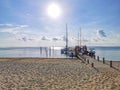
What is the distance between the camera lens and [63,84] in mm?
15023

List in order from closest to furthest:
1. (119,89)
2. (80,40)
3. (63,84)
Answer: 1. (119,89)
2. (63,84)
3. (80,40)

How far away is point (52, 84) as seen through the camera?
14977 mm

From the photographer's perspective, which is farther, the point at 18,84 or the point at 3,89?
the point at 18,84

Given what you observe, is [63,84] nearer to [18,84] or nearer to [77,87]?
[77,87]

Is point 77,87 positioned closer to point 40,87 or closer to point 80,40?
point 40,87

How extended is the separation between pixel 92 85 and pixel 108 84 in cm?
114

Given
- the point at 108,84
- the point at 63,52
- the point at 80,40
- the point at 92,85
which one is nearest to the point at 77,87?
the point at 92,85

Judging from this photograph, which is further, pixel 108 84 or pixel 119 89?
pixel 108 84

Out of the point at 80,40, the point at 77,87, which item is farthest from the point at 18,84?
the point at 80,40

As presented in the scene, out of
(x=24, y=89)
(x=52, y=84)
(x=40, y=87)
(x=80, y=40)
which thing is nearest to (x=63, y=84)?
(x=52, y=84)

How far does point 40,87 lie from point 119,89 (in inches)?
199

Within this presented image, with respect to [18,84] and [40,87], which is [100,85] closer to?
[40,87]

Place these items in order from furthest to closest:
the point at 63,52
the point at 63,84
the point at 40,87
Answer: the point at 63,52 → the point at 63,84 → the point at 40,87

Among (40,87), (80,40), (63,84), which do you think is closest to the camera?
(40,87)
